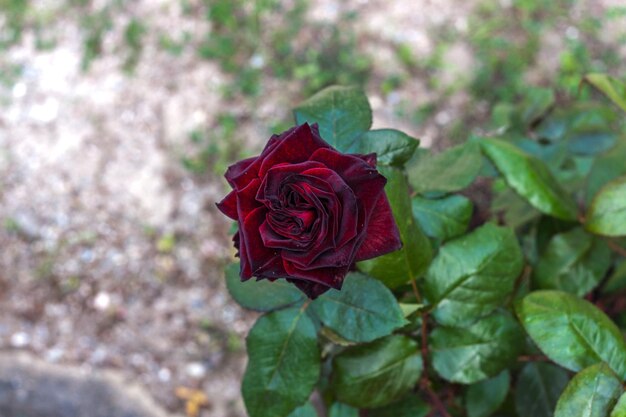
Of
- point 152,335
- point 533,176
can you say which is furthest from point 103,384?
point 533,176

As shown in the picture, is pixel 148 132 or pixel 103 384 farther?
pixel 148 132

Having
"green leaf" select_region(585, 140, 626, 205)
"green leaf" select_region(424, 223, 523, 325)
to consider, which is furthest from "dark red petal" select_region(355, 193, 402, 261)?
"green leaf" select_region(585, 140, 626, 205)

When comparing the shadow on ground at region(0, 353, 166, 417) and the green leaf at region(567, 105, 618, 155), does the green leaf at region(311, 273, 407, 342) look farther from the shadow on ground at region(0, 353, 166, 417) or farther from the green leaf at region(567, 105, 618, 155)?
the shadow on ground at region(0, 353, 166, 417)

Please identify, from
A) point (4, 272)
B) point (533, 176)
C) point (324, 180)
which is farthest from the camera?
point (4, 272)

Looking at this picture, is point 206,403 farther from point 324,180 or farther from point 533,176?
point 324,180

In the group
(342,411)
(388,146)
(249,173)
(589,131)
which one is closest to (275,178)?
(249,173)

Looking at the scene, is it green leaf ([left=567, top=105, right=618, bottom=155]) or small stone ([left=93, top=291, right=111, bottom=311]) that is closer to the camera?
green leaf ([left=567, top=105, right=618, bottom=155])

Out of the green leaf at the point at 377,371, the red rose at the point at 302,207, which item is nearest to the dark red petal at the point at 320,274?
the red rose at the point at 302,207
